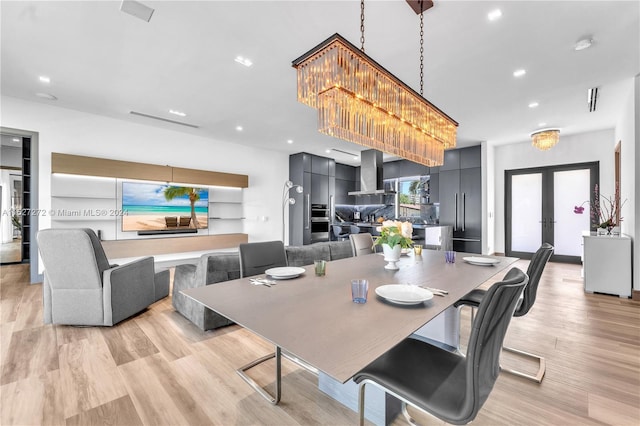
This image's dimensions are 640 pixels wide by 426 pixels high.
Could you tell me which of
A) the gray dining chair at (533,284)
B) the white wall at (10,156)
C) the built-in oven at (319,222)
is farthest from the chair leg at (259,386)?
the white wall at (10,156)

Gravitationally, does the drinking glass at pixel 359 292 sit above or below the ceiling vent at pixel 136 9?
below

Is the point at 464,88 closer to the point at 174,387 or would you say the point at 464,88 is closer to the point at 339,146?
the point at 339,146

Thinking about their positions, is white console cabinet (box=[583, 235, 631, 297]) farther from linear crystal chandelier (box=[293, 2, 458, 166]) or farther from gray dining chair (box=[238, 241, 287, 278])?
gray dining chair (box=[238, 241, 287, 278])

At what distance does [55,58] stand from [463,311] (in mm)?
5187

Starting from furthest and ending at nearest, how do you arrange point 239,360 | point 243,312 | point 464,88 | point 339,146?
point 339,146 → point 464,88 → point 239,360 → point 243,312

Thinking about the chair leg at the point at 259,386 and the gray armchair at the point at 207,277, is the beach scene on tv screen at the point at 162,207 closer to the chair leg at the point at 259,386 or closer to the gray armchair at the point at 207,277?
the gray armchair at the point at 207,277

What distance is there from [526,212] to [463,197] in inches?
60.2

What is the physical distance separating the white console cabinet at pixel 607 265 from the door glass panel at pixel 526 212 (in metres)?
2.71

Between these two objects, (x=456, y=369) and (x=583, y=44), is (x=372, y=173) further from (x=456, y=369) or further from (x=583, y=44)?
(x=456, y=369)

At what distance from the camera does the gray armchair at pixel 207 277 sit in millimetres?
2547

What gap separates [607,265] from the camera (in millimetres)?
3635

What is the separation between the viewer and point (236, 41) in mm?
2602

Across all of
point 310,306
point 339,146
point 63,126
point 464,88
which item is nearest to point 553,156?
point 464,88

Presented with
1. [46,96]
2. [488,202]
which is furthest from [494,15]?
[46,96]
